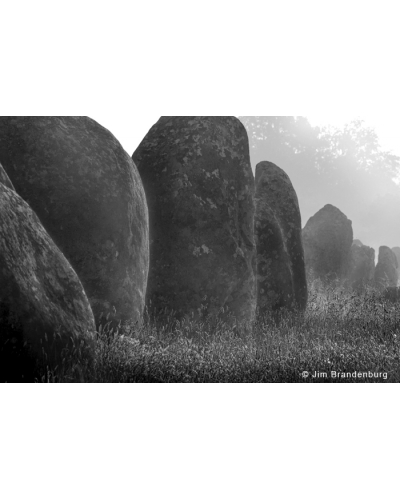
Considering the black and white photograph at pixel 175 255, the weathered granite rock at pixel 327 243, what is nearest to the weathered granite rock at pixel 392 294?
the weathered granite rock at pixel 327 243

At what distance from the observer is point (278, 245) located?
12.6 metres

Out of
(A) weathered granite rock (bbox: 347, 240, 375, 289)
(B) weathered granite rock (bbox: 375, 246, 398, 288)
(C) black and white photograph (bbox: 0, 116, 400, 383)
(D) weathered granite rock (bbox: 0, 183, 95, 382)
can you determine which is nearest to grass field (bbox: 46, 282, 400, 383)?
(C) black and white photograph (bbox: 0, 116, 400, 383)

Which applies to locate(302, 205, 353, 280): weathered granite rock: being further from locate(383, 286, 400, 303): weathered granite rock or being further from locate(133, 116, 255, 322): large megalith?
locate(133, 116, 255, 322): large megalith

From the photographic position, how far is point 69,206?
7.91 metres

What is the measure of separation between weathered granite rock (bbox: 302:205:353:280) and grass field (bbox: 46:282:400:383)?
10.1m

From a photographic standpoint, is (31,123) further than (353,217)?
No

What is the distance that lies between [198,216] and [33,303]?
4453 millimetres

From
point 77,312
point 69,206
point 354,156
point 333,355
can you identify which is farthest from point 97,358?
point 354,156

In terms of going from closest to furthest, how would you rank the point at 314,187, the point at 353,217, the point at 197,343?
the point at 197,343 < the point at 314,187 < the point at 353,217

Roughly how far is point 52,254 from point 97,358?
1174mm

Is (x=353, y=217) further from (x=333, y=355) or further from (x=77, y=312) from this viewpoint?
(x=77, y=312)

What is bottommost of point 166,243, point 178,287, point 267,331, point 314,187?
point 267,331

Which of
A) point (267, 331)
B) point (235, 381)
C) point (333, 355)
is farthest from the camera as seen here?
point (267, 331)

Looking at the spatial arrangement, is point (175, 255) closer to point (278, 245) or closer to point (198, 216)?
point (198, 216)
